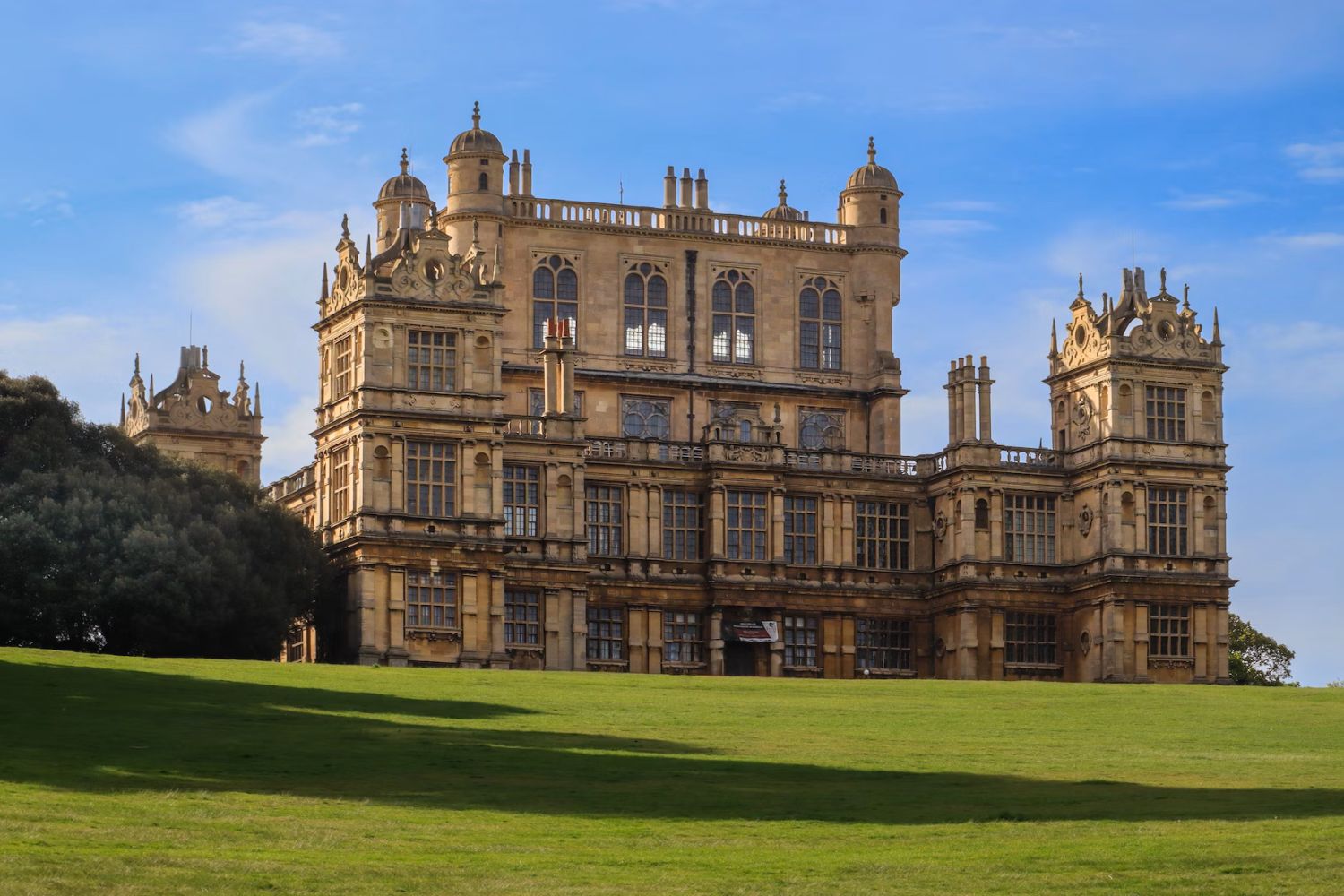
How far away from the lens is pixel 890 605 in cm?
9181

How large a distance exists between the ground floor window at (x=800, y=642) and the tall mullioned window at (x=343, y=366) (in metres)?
16.9

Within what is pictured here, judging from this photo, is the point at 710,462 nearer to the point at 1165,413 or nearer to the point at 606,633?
the point at 606,633

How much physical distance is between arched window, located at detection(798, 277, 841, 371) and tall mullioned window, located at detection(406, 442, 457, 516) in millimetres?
19577

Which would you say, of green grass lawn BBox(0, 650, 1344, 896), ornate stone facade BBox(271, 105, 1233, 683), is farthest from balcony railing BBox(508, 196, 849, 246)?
green grass lawn BBox(0, 650, 1344, 896)

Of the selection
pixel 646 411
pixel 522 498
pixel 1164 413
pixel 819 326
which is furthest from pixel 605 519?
pixel 1164 413

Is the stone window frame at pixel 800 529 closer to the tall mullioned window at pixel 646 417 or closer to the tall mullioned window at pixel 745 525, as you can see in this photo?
the tall mullioned window at pixel 745 525

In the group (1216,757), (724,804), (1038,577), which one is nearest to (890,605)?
(1038,577)

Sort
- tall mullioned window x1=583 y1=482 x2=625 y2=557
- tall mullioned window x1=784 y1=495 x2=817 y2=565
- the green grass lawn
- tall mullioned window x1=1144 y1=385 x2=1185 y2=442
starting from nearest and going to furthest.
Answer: the green grass lawn
tall mullioned window x1=583 y1=482 x2=625 y2=557
tall mullioned window x1=784 y1=495 x2=817 y2=565
tall mullioned window x1=1144 y1=385 x2=1185 y2=442

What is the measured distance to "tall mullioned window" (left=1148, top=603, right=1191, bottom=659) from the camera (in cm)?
8925

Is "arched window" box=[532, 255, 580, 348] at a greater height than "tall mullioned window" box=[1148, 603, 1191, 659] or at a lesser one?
greater

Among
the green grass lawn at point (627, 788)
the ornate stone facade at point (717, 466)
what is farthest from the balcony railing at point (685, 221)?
the green grass lawn at point (627, 788)

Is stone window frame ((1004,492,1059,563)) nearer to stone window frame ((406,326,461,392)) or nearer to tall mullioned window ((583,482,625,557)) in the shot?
tall mullioned window ((583,482,625,557))

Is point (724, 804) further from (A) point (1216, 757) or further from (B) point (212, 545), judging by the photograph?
(B) point (212, 545)

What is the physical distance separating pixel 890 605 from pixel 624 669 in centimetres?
1051
